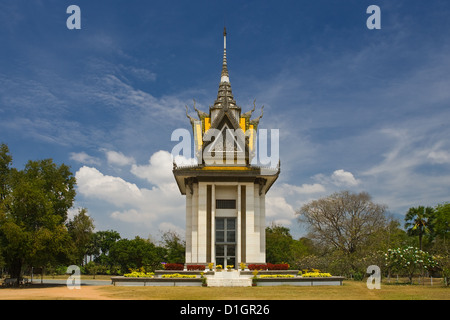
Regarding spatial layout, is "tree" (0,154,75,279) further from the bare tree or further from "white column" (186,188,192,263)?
the bare tree

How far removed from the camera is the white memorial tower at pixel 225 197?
121ft

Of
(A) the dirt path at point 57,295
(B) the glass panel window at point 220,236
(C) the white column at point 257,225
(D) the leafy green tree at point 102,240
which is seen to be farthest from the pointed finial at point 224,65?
(D) the leafy green tree at point 102,240

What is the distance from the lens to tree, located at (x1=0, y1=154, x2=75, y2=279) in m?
33.5

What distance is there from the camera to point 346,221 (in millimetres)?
51062

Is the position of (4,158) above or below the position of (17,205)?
above

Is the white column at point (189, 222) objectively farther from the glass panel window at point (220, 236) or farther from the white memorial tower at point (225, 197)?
the glass panel window at point (220, 236)

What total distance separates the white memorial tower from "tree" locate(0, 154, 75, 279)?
10543mm

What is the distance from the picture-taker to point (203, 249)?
3659 cm

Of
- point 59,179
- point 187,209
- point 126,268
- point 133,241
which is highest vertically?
point 59,179

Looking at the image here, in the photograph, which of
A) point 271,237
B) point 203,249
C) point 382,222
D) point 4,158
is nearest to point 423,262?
point 382,222

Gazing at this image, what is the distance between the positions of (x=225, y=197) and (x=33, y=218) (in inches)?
622

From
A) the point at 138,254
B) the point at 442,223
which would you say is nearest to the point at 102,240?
the point at 138,254
